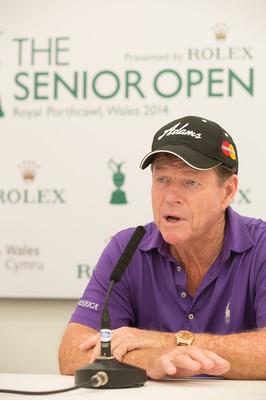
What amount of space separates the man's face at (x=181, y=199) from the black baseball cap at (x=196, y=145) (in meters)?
0.04

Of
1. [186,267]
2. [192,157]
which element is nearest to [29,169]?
[186,267]

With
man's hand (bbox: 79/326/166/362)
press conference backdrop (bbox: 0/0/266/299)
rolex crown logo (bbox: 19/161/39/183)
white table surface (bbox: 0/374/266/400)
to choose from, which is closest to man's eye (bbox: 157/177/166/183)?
man's hand (bbox: 79/326/166/362)

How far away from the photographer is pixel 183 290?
1.87 meters

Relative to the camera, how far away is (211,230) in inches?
74.2

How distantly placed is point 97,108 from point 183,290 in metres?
1.25

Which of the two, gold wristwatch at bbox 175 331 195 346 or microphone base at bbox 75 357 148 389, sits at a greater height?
gold wristwatch at bbox 175 331 195 346

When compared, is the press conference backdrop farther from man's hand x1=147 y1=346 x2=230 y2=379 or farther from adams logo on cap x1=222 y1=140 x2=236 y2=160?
man's hand x1=147 y1=346 x2=230 y2=379

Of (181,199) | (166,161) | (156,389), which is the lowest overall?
(156,389)

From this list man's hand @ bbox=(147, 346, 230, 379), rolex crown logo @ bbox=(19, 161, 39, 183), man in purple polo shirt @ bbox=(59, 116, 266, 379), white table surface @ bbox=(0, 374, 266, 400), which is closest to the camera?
white table surface @ bbox=(0, 374, 266, 400)

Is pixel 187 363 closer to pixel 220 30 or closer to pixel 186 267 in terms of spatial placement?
pixel 186 267

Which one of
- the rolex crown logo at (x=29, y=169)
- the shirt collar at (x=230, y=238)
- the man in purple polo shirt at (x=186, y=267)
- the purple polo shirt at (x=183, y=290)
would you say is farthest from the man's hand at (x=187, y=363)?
the rolex crown logo at (x=29, y=169)

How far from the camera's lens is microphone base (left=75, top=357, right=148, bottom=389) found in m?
1.36

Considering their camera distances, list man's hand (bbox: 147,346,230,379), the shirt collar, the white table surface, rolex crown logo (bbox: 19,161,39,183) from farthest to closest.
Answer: rolex crown logo (bbox: 19,161,39,183) < the shirt collar < man's hand (bbox: 147,346,230,379) < the white table surface

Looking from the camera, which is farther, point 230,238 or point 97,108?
point 97,108
